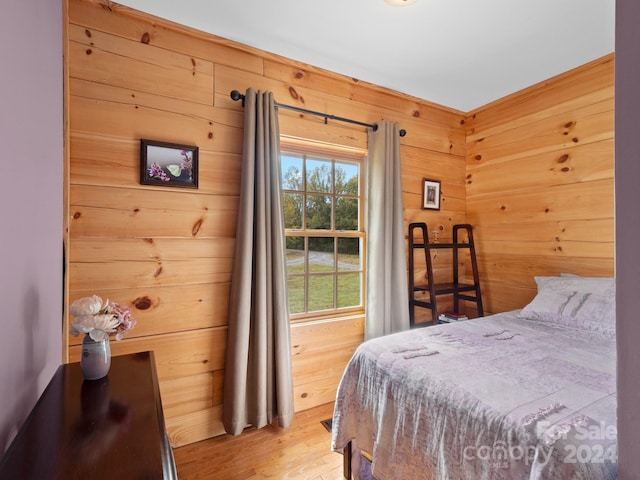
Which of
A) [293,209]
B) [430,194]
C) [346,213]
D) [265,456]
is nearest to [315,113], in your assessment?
[293,209]

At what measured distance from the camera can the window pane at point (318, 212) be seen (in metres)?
2.55

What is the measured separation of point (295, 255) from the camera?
2.50 m

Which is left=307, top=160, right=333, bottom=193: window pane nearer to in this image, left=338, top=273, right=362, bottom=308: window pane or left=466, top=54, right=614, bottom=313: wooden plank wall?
left=338, top=273, right=362, bottom=308: window pane

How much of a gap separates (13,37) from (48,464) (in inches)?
39.1

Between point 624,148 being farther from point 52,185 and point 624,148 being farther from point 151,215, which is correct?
point 151,215

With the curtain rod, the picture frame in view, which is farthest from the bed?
the curtain rod

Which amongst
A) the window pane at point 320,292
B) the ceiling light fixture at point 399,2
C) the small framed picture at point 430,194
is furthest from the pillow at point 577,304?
the ceiling light fixture at point 399,2

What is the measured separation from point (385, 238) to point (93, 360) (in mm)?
1989

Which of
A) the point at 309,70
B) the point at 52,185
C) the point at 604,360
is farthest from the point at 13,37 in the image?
the point at 604,360

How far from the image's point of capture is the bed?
0.96 metres

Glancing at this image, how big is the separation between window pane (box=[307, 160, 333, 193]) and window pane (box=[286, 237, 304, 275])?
1.34 ft

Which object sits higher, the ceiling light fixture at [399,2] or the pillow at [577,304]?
the ceiling light fixture at [399,2]

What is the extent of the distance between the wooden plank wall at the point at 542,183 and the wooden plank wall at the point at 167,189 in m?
1.73

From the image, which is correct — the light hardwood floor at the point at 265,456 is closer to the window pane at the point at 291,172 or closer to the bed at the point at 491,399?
the bed at the point at 491,399
